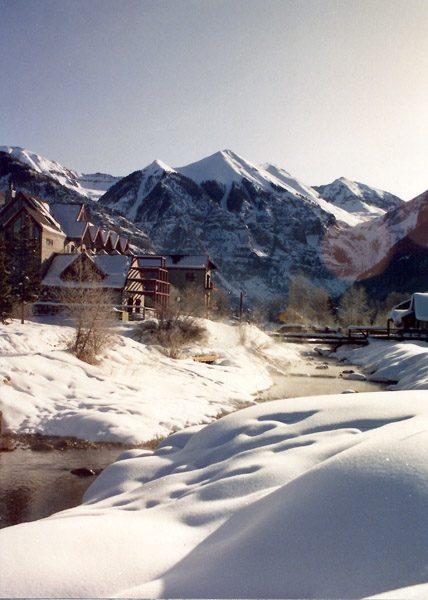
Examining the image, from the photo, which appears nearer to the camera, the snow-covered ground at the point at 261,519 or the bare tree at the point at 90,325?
the snow-covered ground at the point at 261,519

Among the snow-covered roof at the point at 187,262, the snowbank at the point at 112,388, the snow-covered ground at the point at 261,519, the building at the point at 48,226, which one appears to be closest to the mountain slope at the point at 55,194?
the snow-covered roof at the point at 187,262

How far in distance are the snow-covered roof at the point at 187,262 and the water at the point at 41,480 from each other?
51.7m

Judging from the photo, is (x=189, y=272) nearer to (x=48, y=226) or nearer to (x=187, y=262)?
(x=187, y=262)

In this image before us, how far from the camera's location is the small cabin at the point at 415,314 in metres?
53.0

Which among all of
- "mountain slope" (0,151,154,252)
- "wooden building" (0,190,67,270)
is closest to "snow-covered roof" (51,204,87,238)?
"wooden building" (0,190,67,270)

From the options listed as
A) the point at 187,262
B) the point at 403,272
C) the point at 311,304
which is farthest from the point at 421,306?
the point at 403,272

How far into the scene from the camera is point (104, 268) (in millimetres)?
43875

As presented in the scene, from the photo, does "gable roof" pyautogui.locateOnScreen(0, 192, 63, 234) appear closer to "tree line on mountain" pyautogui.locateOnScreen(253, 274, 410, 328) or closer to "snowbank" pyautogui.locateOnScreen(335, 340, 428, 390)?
"snowbank" pyautogui.locateOnScreen(335, 340, 428, 390)

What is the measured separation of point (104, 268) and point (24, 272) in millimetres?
10569

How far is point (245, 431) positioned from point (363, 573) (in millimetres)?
5522

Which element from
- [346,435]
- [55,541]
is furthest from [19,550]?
[346,435]

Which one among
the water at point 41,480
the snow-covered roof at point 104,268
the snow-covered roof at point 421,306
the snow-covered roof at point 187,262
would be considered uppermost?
the snow-covered roof at point 187,262

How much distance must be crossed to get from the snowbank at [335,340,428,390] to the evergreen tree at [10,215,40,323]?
24.0m

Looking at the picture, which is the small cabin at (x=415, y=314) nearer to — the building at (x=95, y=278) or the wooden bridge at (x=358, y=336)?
the wooden bridge at (x=358, y=336)
